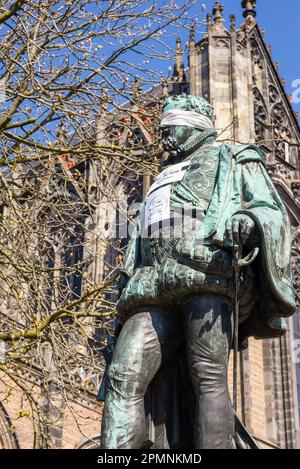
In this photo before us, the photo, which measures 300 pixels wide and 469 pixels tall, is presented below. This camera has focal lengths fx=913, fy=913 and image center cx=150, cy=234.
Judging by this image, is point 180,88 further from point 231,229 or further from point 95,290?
point 231,229

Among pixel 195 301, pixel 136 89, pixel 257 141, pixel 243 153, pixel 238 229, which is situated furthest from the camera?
pixel 257 141

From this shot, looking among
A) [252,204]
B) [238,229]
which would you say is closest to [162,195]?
→ [252,204]

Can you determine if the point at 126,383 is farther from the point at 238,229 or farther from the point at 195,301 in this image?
the point at 238,229

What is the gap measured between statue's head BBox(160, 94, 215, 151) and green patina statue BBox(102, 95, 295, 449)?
0.20m

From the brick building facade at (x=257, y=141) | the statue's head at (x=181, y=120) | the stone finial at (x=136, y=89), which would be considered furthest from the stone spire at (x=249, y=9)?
the statue's head at (x=181, y=120)

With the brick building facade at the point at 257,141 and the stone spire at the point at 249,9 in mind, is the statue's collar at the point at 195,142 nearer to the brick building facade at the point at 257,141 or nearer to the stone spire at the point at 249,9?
the brick building facade at the point at 257,141

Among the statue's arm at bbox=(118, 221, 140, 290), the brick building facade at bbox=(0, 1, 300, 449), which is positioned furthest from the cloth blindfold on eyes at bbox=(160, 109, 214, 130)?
the brick building facade at bbox=(0, 1, 300, 449)

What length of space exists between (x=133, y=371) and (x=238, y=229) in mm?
773

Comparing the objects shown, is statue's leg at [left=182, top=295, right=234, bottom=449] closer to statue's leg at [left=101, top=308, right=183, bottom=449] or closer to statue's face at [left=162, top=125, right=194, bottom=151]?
statue's leg at [left=101, top=308, right=183, bottom=449]

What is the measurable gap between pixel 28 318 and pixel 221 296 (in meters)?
5.11

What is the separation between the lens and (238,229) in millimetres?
3938

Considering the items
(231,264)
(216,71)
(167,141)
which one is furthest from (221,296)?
(216,71)

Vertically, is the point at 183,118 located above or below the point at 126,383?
above

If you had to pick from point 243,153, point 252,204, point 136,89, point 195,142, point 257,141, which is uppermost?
point 257,141
